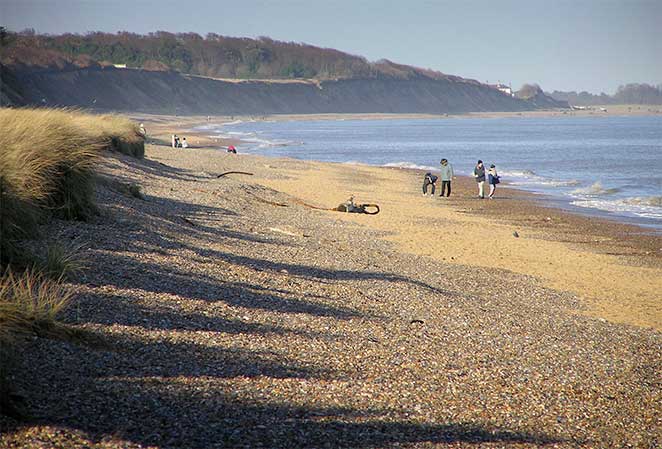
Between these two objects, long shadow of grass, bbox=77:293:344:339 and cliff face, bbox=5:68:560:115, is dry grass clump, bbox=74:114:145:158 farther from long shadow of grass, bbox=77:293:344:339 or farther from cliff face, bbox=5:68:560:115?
cliff face, bbox=5:68:560:115

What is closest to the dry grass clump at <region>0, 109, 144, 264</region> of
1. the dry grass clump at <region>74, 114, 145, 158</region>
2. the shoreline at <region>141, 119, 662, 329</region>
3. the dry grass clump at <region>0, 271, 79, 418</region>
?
the dry grass clump at <region>0, 271, 79, 418</region>

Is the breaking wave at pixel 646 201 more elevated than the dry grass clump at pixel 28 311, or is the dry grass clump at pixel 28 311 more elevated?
the dry grass clump at pixel 28 311

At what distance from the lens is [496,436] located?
191 inches

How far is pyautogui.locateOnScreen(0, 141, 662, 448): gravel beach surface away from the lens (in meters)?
4.44

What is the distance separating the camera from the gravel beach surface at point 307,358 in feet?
14.6

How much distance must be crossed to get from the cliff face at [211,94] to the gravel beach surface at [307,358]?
80.4 meters

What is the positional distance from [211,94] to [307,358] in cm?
14531

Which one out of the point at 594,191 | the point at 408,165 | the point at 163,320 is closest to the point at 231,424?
the point at 163,320

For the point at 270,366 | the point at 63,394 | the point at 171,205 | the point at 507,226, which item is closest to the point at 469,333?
the point at 270,366

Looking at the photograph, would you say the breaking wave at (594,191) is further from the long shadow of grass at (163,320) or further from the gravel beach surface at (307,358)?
the long shadow of grass at (163,320)

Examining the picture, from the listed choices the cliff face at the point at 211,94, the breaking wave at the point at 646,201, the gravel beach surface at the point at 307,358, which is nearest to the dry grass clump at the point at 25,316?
the gravel beach surface at the point at 307,358

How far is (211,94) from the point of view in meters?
147

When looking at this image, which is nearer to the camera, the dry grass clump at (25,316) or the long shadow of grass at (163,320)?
the dry grass clump at (25,316)

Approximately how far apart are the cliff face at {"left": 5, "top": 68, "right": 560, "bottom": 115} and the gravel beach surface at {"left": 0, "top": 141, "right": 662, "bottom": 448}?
80352 mm
